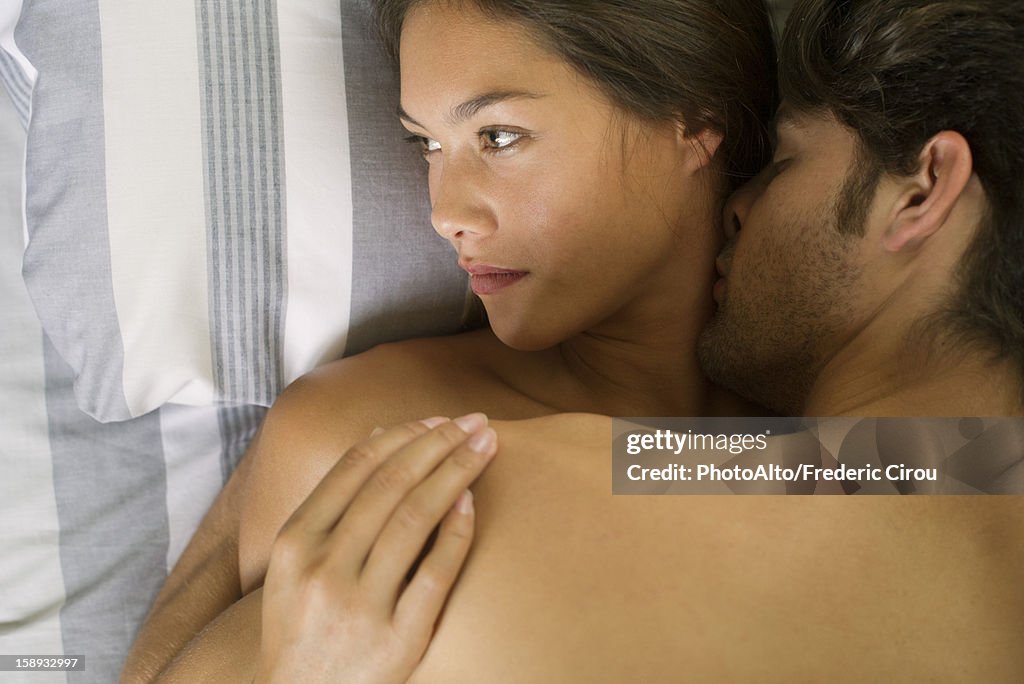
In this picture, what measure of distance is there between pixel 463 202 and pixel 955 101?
55cm

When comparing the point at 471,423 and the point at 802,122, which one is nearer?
the point at 471,423

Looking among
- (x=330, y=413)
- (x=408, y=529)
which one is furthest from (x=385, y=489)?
(x=330, y=413)

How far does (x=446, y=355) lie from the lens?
1.20 m

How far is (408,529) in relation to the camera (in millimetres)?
803

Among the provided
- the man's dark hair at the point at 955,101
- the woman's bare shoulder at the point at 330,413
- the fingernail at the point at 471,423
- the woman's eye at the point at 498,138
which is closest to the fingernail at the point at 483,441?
the fingernail at the point at 471,423

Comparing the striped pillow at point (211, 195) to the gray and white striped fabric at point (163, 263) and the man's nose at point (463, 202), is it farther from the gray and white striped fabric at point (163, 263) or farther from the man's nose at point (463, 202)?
the man's nose at point (463, 202)

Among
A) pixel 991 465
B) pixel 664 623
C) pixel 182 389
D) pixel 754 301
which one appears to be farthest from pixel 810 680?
pixel 182 389

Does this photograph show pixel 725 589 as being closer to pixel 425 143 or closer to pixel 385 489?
pixel 385 489

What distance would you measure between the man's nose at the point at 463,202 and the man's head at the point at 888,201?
1.13 feet

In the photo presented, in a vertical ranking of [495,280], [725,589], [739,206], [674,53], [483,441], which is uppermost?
[674,53]

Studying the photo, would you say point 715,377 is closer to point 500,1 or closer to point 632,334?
point 632,334

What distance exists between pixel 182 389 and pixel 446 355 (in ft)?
1.22

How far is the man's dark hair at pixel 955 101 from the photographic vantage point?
0.92 meters

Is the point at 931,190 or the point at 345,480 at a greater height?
the point at 931,190
